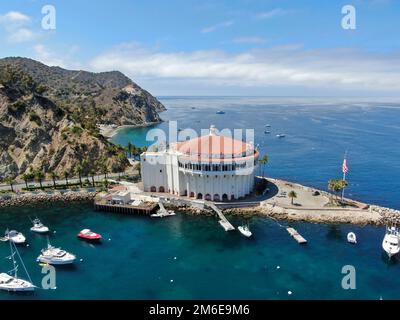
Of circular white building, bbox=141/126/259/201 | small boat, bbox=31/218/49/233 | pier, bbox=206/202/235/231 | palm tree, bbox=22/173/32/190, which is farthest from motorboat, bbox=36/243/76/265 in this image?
palm tree, bbox=22/173/32/190

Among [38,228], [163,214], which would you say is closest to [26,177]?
[38,228]

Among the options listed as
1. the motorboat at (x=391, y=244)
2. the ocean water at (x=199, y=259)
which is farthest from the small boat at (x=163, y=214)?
the motorboat at (x=391, y=244)

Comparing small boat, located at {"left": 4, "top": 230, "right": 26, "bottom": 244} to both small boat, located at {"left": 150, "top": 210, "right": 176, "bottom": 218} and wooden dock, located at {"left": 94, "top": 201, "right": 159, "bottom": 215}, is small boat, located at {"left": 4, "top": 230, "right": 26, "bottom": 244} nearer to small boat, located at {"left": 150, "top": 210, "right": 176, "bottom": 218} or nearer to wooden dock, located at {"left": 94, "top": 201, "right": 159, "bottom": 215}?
wooden dock, located at {"left": 94, "top": 201, "right": 159, "bottom": 215}

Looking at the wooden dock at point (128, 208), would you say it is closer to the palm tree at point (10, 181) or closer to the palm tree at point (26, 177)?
the palm tree at point (26, 177)
